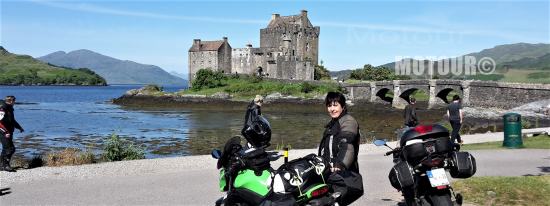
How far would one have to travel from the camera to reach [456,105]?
1828 centimetres

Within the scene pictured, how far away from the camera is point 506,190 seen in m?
9.15

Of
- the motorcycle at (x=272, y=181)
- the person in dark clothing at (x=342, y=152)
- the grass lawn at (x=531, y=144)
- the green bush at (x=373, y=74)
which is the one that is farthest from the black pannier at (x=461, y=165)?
the green bush at (x=373, y=74)

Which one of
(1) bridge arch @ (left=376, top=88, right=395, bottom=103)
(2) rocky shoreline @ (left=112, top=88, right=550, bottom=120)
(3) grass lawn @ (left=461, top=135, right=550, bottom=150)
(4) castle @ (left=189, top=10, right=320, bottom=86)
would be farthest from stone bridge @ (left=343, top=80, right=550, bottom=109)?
(3) grass lawn @ (left=461, top=135, right=550, bottom=150)

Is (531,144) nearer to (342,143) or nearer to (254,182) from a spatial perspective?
(342,143)

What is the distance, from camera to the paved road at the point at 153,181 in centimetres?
970

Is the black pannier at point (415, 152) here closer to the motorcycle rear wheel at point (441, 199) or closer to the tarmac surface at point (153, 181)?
the motorcycle rear wheel at point (441, 199)

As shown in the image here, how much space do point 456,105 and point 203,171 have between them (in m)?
9.37

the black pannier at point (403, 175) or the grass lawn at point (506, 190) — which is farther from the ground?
the black pannier at point (403, 175)

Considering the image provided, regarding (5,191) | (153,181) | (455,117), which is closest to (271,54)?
(455,117)

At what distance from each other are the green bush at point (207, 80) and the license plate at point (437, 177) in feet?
271

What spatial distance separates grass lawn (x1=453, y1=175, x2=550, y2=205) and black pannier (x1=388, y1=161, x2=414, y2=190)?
3102mm

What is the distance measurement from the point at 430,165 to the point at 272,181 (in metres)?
1.70

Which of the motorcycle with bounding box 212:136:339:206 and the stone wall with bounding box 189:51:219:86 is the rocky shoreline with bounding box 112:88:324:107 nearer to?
the stone wall with bounding box 189:51:219:86

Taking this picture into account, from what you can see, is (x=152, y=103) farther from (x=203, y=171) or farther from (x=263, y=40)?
(x=203, y=171)
